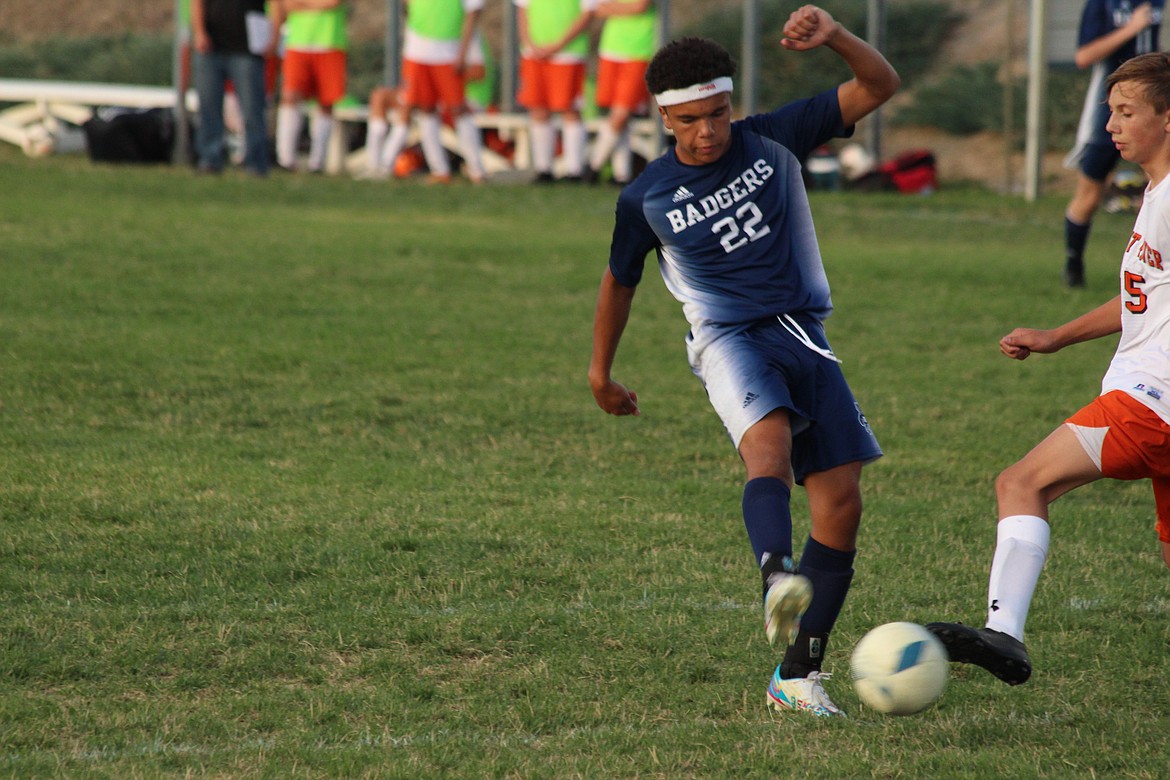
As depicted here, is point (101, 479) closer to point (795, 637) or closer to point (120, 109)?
point (795, 637)

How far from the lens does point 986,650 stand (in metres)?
3.52

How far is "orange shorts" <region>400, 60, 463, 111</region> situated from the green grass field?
18.9ft

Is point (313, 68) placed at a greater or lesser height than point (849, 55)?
lesser

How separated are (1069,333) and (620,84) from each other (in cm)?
1293

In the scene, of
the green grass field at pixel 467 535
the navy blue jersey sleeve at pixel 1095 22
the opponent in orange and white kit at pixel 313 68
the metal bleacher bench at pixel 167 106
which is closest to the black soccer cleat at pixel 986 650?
the green grass field at pixel 467 535

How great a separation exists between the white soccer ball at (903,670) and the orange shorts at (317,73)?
14638 mm

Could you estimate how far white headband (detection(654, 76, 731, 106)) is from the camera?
4.01 m

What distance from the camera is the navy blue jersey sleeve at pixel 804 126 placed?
4192mm

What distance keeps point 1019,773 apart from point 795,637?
2.08ft

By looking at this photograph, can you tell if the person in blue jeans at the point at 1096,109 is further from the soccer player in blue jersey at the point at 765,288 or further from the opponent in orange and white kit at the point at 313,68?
the opponent in orange and white kit at the point at 313,68

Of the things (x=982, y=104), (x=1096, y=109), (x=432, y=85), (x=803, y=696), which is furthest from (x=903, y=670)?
(x=982, y=104)

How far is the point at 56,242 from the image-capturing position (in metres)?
10.9

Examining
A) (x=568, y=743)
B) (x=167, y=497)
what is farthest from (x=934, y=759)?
(x=167, y=497)

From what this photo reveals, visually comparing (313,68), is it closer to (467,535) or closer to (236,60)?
(236,60)
